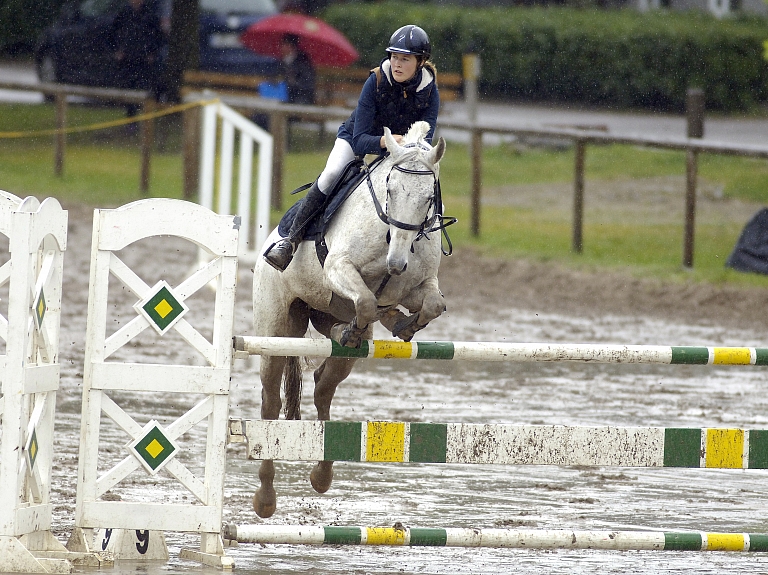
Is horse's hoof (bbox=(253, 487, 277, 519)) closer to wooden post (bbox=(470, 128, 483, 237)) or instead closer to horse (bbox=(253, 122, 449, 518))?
horse (bbox=(253, 122, 449, 518))

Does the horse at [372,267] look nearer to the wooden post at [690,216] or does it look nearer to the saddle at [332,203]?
the saddle at [332,203]

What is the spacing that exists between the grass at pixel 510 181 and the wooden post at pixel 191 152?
→ 49cm

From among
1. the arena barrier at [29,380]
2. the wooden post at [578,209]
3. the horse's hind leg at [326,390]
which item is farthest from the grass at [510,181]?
the arena barrier at [29,380]

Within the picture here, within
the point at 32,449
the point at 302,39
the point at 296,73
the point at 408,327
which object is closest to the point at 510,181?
the point at 296,73

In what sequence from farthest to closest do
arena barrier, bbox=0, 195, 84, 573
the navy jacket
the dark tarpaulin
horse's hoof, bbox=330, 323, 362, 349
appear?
the dark tarpaulin, the navy jacket, horse's hoof, bbox=330, 323, 362, 349, arena barrier, bbox=0, 195, 84, 573

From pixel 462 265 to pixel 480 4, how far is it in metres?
24.1

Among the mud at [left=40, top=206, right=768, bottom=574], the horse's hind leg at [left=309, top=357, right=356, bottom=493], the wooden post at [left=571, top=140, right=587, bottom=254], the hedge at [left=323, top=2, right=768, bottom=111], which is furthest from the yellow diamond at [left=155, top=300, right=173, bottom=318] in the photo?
the hedge at [left=323, top=2, right=768, bottom=111]

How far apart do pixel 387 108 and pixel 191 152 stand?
423 inches

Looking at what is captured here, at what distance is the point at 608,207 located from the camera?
16.9 m

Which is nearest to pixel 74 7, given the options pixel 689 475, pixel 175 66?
pixel 175 66

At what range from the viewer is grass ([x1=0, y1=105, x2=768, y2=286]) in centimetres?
1416

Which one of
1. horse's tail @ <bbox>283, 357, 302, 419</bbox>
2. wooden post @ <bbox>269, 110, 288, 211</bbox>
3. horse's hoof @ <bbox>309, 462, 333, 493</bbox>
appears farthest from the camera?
wooden post @ <bbox>269, 110, 288, 211</bbox>

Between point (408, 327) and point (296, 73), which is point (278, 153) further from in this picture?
point (408, 327)

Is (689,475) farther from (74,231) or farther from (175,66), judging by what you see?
(175,66)
